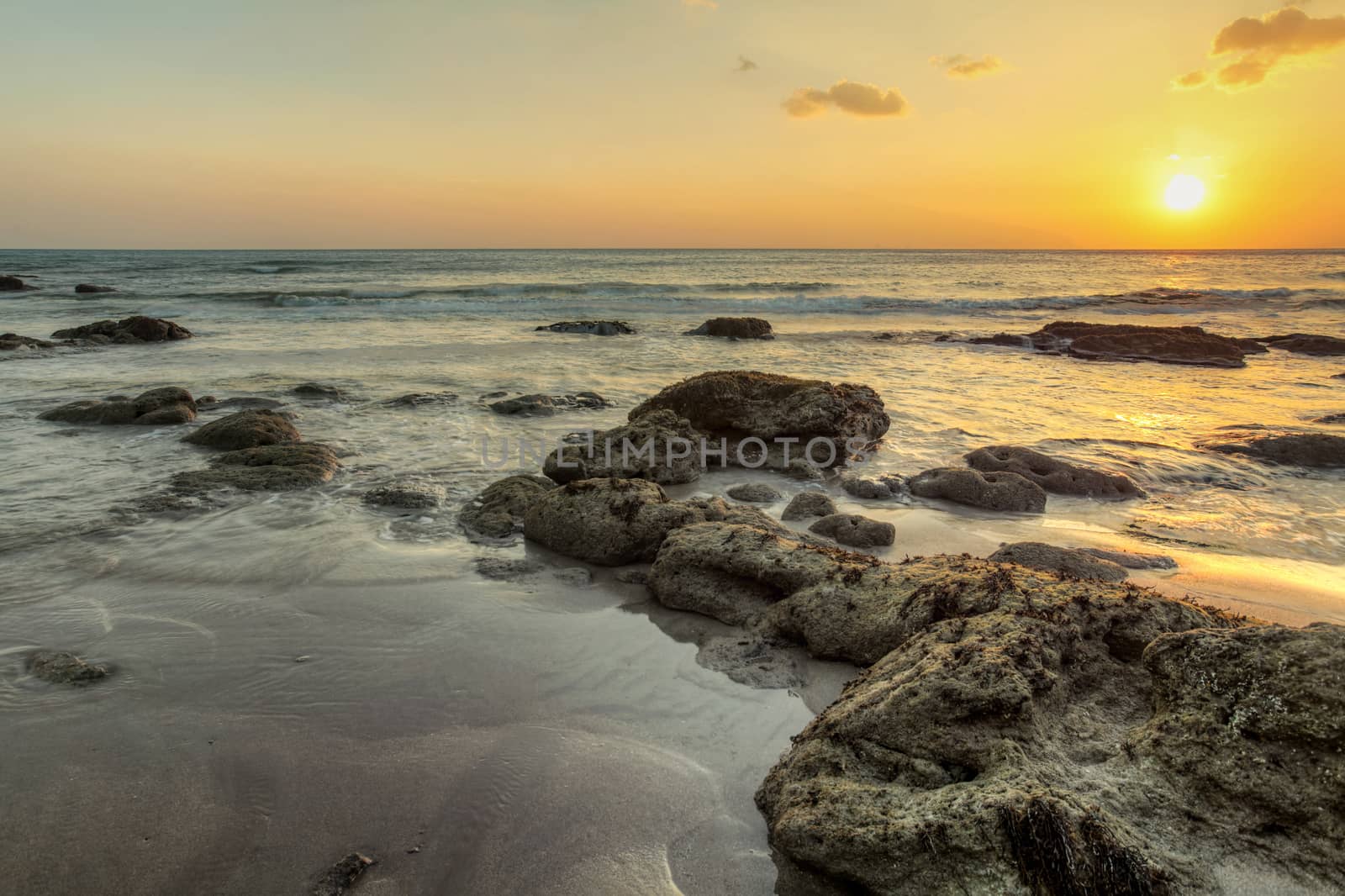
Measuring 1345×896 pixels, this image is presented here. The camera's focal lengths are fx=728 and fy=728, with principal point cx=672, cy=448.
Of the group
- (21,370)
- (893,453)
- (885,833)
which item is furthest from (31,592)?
(21,370)

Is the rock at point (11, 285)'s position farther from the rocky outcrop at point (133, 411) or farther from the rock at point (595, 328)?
the rocky outcrop at point (133, 411)

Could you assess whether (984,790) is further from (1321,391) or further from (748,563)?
(1321,391)

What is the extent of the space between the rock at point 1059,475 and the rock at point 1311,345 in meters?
15.2

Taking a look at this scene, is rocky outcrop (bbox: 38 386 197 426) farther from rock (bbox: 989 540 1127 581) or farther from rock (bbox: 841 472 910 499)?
rock (bbox: 989 540 1127 581)

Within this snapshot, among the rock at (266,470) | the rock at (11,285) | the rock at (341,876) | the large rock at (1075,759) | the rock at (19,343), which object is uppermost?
the rock at (11,285)

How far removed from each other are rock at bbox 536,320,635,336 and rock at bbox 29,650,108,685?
58.0 ft

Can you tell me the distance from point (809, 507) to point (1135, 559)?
2353 millimetres

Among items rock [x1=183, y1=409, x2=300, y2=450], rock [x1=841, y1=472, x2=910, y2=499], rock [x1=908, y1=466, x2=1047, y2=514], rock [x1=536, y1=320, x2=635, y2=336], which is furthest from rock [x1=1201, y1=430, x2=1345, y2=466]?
rock [x1=536, y1=320, x2=635, y2=336]

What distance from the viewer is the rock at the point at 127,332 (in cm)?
1766

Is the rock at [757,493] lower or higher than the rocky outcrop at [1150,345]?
lower

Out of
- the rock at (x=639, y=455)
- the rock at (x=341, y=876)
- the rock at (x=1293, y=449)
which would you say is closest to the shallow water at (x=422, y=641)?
the rock at (x=341, y=876)

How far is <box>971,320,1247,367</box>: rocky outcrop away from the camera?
1584cm

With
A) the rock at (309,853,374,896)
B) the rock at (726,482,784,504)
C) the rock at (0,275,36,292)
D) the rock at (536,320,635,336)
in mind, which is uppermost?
the rock at (0,275,36,292)

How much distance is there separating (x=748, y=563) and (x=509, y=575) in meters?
1.69
